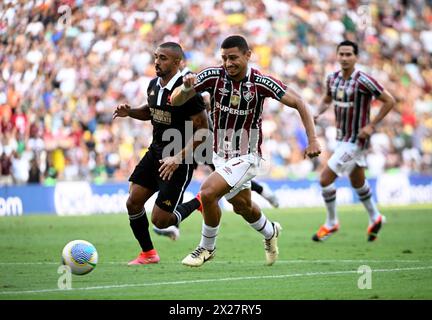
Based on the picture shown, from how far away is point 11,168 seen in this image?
21.7m

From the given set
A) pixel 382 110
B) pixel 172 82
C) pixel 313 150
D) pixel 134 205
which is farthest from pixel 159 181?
pixel 382 110

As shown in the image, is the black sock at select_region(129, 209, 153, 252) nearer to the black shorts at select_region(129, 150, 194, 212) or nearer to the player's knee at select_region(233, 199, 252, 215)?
the black shorts at select_region(129, 150, 194, 212)

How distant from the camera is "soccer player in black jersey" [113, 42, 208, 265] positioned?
431 inches

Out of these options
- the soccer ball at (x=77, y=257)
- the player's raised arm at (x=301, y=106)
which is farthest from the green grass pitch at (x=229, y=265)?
the player's raised arm at (x=301, y=106)

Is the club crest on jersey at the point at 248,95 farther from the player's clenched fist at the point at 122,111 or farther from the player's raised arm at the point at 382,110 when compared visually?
the player's raised arm at the point at 382,110

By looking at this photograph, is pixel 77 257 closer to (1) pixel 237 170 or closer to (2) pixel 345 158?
(1) pixel 237 170

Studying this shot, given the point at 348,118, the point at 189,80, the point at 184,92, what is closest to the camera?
the point at 189,80

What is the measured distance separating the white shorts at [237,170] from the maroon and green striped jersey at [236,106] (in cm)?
8

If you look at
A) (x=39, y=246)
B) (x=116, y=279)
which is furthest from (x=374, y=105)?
(x=116, y=279)

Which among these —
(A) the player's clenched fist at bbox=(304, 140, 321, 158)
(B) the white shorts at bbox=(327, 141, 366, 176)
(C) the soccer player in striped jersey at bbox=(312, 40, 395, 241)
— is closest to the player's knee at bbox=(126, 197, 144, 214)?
(A) the player's clenched fist at bbox=(304, 140, 321, 158)

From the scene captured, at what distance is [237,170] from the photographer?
1018cm

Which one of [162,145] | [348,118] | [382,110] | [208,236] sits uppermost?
[382,110]

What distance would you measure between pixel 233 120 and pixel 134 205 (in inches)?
69.6

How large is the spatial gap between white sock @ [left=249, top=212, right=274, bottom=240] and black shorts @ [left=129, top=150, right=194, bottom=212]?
3.40 feet
